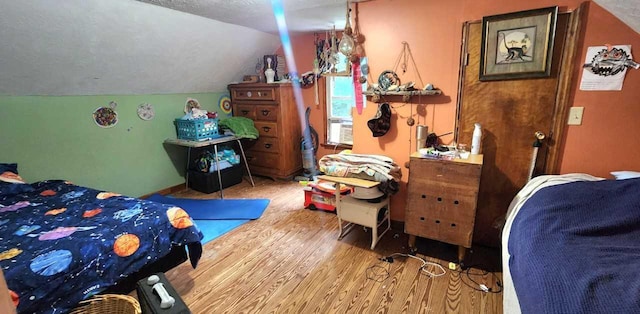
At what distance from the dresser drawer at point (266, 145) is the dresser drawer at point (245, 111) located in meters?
0.35

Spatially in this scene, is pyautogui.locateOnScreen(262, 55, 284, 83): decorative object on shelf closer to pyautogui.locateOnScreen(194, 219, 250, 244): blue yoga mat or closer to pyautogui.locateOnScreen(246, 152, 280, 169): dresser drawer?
pyautogui.locateOnScreen(246, 152, 280, 169): dresser drawer

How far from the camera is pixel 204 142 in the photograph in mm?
3393

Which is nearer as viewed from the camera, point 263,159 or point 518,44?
point 518,44

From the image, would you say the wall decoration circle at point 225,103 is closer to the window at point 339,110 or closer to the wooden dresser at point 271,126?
the wooden dresser at point 271,126

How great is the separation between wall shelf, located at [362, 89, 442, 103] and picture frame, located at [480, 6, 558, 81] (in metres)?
0.36

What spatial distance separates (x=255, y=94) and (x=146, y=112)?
4.40 feet

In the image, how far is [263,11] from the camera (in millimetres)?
2762

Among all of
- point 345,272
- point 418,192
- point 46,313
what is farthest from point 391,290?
point 46,313

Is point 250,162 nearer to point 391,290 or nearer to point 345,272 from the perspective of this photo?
point 345,272

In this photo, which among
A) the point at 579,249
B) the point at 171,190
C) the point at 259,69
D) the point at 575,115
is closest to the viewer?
the point at 579,249

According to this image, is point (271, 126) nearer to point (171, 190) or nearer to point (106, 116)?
point (171, 190)

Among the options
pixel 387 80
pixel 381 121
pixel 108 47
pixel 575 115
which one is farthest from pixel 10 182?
pixel 575 115

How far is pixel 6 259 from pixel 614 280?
248 cm

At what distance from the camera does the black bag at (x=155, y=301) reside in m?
1.21
